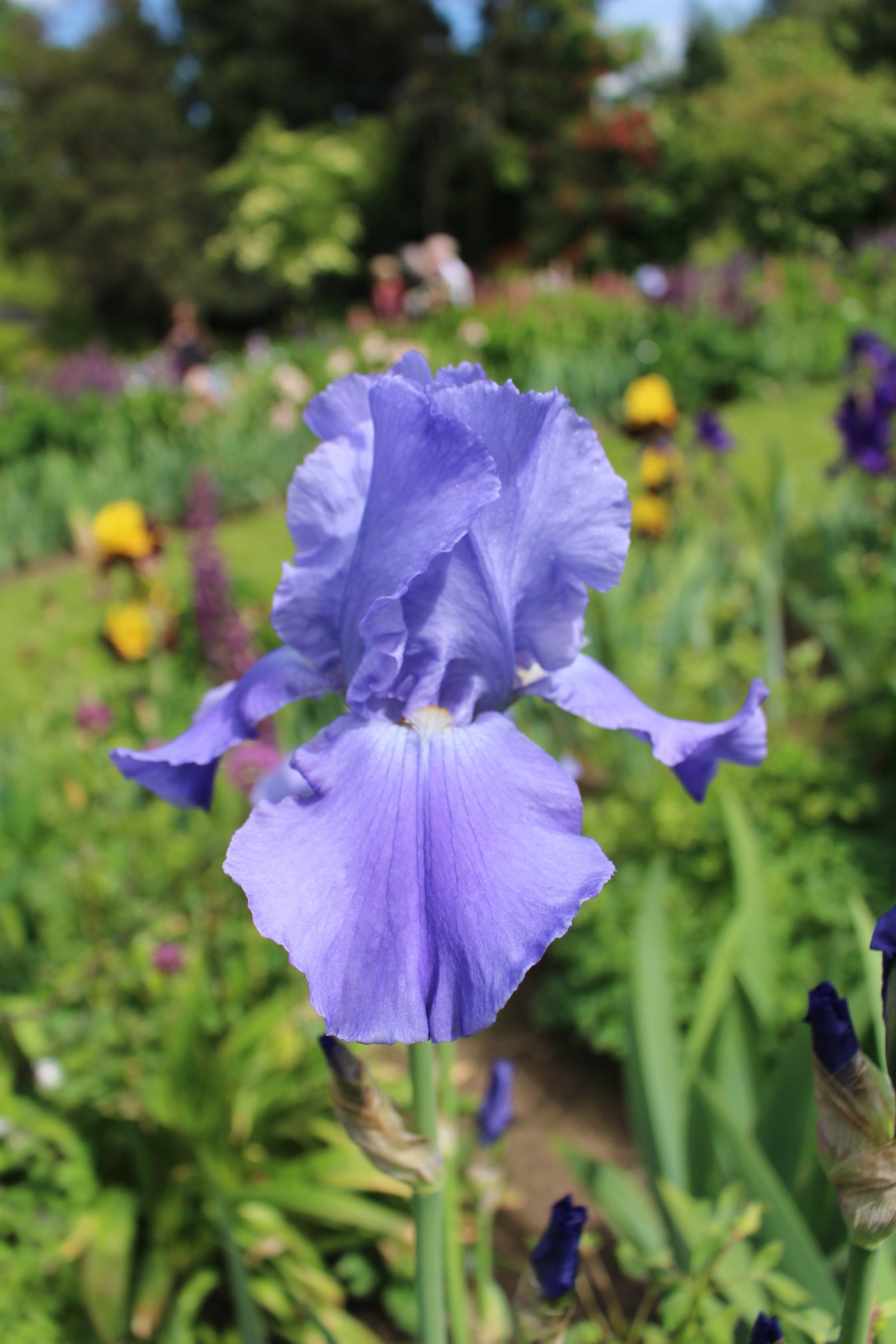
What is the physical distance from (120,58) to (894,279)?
18.8m

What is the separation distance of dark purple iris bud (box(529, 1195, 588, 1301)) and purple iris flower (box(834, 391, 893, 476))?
2.66 meters

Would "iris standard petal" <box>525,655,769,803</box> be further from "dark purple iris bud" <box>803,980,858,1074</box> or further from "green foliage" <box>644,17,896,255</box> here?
"green foliage" <box>644,17,896,255</box>

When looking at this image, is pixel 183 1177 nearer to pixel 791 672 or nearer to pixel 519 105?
pixel 791 672

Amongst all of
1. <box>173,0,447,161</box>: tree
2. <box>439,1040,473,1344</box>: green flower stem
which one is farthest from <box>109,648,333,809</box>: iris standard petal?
<box>173,0,447,161</box>: tree

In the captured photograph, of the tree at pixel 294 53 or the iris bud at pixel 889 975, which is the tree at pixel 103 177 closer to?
the tree at pixel 294 53

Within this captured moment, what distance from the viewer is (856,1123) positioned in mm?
579

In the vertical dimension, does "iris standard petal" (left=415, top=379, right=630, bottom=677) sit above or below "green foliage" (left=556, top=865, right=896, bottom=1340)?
above

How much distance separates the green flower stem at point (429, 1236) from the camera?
74 centimetres

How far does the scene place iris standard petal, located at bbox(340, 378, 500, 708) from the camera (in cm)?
65

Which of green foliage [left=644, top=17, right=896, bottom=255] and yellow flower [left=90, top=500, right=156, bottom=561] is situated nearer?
yellow flower [left=90, top=500, right=156, bottom=561]

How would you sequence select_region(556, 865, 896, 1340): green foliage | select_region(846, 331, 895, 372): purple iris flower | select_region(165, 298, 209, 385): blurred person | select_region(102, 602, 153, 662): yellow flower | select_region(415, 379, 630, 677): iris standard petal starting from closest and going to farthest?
select_region(415, 379, 630, 677): iris standard petal, select_region(556, 865, 896, 1340): green foliage, select_region(102, 602, 153, 662): yellow flower, select_region(846, 331, 895, 372): purple iris flower, select_region(165, 298, 209, 385): blurred person

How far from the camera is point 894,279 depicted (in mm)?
9523

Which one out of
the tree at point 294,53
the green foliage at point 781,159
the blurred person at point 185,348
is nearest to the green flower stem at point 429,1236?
the blurred person at point 185,348

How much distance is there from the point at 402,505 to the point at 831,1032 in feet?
1.49
